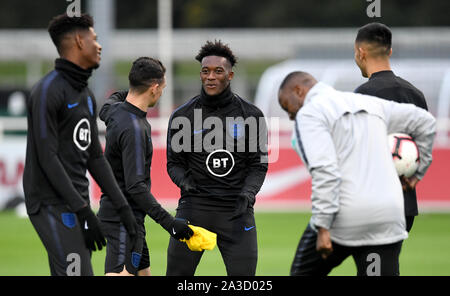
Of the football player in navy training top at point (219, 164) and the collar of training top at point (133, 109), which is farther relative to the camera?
the football player in navy training top at point (219, 164)

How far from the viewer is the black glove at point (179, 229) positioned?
658 cm

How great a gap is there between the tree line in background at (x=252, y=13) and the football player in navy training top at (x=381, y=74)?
41095 millimetres

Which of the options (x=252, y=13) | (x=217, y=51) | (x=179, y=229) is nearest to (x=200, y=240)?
(x=179, y=229)

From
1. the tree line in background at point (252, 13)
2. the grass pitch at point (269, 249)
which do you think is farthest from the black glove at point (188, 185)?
the tree line in background at point (252, 13)

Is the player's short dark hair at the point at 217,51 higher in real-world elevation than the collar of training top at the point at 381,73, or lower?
higher

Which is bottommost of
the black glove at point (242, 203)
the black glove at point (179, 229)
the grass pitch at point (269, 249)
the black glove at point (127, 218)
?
the grass pitch at point (269, 249)

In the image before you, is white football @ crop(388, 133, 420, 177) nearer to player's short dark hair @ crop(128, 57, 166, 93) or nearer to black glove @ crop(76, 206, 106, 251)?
player's short dark hair @ crop(128, 57, 166, 93)

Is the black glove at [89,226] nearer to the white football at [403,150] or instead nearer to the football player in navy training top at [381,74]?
the white football at [403,150]

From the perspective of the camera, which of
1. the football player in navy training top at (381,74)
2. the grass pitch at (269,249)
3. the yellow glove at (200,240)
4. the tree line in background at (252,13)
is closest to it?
the football player in navy training top at (381,74)

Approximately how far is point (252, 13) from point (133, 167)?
47.4 m

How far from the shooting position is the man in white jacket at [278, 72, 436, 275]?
5449 mm

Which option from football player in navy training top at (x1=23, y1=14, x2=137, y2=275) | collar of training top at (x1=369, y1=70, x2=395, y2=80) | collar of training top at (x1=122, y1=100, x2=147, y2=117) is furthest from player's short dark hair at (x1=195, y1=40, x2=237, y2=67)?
football player in navy training top at (x1=23, y1=14, x2=137, y2=275)

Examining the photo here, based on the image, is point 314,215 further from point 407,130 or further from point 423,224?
point 423,224

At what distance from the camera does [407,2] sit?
51000mm
